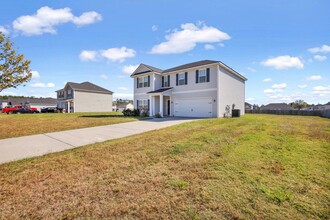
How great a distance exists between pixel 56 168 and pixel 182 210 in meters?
3.61

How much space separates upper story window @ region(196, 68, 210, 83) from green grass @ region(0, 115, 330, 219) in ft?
41.1

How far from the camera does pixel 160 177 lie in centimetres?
379

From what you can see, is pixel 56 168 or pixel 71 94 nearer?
pixel 56 168

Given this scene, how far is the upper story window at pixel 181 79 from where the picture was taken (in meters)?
19.1

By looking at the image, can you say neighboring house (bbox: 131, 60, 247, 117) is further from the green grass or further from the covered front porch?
the green grass

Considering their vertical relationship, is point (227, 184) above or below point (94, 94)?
below

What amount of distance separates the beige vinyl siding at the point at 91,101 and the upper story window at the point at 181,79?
2557 centimetres

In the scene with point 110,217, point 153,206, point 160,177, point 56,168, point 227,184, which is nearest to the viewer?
point 110,217

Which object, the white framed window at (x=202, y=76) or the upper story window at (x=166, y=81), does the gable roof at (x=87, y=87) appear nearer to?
the upper story window at (x=166, y=81)

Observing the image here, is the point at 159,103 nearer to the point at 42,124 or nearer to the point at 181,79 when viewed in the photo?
the point at 181,79

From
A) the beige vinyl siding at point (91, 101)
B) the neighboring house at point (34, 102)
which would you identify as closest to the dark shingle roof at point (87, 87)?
the beige vinyl siding at point (91, 101)

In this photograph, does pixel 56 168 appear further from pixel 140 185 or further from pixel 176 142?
pixel 176 142

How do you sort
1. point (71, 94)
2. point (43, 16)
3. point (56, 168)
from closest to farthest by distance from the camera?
1. point (56, 168)
2. point (43, 16)
3. point (71, 94)

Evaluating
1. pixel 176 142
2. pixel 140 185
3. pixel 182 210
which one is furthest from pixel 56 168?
pixel 176 142
